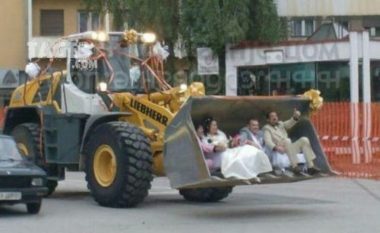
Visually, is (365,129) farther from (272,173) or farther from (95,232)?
(95,232)

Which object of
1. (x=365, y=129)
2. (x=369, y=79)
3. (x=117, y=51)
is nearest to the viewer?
(x=117, y=51)

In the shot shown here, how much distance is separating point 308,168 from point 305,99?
1.33 meters

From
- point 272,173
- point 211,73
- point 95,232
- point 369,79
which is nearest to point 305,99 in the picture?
point 272,173

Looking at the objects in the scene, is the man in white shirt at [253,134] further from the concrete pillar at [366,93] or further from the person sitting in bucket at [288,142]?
the concrete pillar at [366,93]

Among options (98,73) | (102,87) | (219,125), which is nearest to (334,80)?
(98,73)

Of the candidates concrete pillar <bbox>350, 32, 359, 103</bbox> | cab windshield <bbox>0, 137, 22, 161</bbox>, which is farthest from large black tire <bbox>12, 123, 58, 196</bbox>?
concrete pillar <bbox>350, 32, 359, 103</bbox>

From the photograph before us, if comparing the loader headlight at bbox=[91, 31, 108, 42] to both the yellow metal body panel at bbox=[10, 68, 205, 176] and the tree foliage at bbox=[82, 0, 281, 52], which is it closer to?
the yellow metal body panel at bbox=[10, 68, 205, 176]

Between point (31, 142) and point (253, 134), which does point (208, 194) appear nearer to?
point (253, 134)

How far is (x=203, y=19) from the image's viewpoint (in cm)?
2989

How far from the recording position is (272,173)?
15156 millimetres

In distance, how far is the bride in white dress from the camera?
14703 millimetres

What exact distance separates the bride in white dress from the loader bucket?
178mm

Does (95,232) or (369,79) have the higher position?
(369,79)

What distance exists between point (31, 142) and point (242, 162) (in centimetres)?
528
